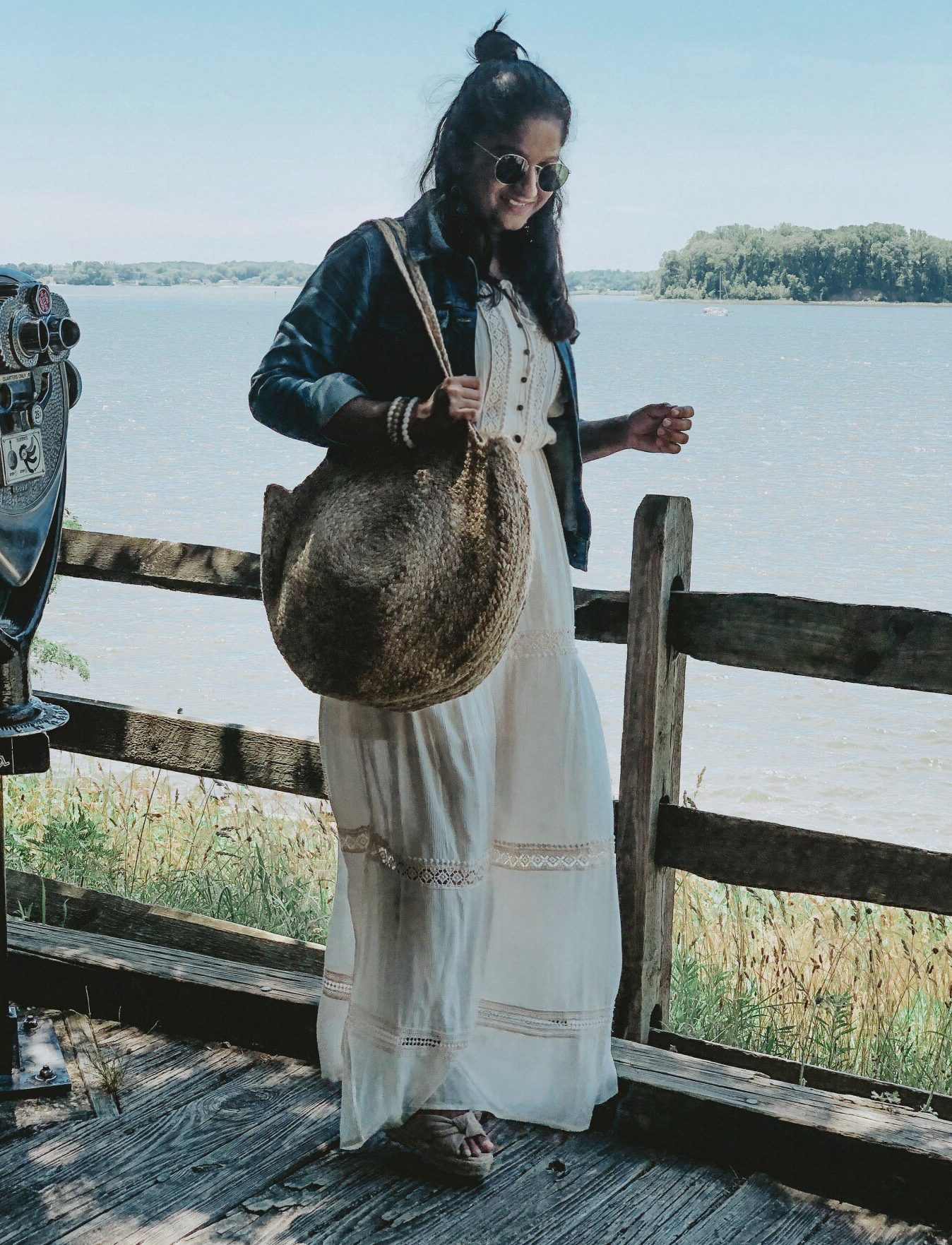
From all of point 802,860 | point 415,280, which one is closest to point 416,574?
point 415,280

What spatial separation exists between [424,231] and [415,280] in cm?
12

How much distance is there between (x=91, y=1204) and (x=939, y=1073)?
6.71ft

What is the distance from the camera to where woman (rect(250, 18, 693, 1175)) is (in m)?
2.17

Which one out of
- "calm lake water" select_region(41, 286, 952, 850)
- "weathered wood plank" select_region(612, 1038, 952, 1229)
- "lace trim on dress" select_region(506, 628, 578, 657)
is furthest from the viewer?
"calm lake water" select_region(41, 286, 952, 850)

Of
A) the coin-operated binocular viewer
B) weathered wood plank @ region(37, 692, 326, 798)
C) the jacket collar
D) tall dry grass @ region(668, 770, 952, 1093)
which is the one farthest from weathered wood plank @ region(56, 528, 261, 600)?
tall dry grass @ region(668, 770, 952, 1093)

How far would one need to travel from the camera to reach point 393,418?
206 centimetres

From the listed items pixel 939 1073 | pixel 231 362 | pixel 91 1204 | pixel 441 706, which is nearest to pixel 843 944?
pixel 939 1073

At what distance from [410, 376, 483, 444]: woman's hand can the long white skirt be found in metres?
0.32

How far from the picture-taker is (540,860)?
2420 millimetres

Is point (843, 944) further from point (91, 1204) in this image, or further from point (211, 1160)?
point (91, 1204)

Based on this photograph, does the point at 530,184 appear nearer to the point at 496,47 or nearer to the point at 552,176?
the point at 552,176

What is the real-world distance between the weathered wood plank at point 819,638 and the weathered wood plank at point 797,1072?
2.85 ft

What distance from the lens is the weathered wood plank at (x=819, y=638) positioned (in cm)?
252

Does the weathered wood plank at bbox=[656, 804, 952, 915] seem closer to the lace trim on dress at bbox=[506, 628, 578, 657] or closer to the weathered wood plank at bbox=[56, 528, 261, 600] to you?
the lace trim on dress at bbox=[506, 628, 578, 657]
